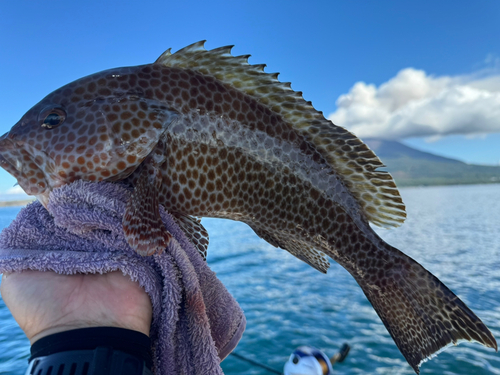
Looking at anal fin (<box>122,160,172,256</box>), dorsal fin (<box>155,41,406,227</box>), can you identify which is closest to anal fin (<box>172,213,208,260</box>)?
anal fin (<box>122,160,172,256</box>)

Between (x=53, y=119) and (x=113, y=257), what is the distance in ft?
2.98

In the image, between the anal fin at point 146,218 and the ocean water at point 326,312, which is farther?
the ocean water at point 326,312

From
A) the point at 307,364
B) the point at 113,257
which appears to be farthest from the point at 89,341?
the point at 307,364

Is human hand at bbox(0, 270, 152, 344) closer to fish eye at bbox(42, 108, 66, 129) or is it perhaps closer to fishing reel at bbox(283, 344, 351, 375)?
fish eye at bbox(42, 108, 66, 129)

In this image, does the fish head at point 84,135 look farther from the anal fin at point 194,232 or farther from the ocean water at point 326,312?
the ocean water at point 326,312

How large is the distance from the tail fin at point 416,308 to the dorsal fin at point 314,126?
0.37m

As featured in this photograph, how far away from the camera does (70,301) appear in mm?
1483

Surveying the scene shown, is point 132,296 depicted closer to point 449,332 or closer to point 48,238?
point 48,238

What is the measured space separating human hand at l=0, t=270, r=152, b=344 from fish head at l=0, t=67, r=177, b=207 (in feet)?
1.53

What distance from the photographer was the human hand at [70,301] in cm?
144

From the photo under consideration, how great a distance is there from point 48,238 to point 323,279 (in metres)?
22.3

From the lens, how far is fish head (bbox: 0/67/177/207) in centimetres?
182

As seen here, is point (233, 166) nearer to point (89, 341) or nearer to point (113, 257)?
point (113, 257)

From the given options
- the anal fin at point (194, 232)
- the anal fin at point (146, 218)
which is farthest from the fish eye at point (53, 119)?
the anal fin at point (194, 232)
